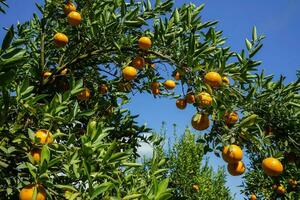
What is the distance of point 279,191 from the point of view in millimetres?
8539

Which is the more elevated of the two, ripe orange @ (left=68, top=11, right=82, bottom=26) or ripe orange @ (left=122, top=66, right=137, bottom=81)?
ripe orange @ (left=68, top=11, right=82, bottom=26)

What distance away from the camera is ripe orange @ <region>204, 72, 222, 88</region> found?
10.9 feet

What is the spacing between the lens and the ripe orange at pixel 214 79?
332 centimetres

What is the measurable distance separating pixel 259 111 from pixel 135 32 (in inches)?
78.7

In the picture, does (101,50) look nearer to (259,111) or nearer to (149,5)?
(149,5)

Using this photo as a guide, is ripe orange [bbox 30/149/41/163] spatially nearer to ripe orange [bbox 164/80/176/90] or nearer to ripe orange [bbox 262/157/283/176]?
ripe orange [bbox 262/157/283/176]

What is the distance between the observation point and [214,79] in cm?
332

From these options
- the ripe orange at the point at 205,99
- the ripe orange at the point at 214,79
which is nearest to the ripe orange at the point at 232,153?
the ripe orange at the point at 205,99

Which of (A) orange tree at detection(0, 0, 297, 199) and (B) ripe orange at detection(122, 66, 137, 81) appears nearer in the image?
(A) orange tree at detection(0, 0, 297, 199)

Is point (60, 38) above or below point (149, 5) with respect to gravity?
below

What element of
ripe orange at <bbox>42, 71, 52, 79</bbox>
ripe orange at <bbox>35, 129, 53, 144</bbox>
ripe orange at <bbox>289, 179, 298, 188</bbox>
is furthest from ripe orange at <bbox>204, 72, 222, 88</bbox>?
ripe orange at <bbox>289, 179, 298, 188</bbox>

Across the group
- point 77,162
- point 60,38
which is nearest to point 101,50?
point 60,38

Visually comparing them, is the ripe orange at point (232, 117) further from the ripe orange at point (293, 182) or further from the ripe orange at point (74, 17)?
the ripe orange at point (293, 182)

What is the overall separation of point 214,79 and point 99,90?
2294 millimetres
